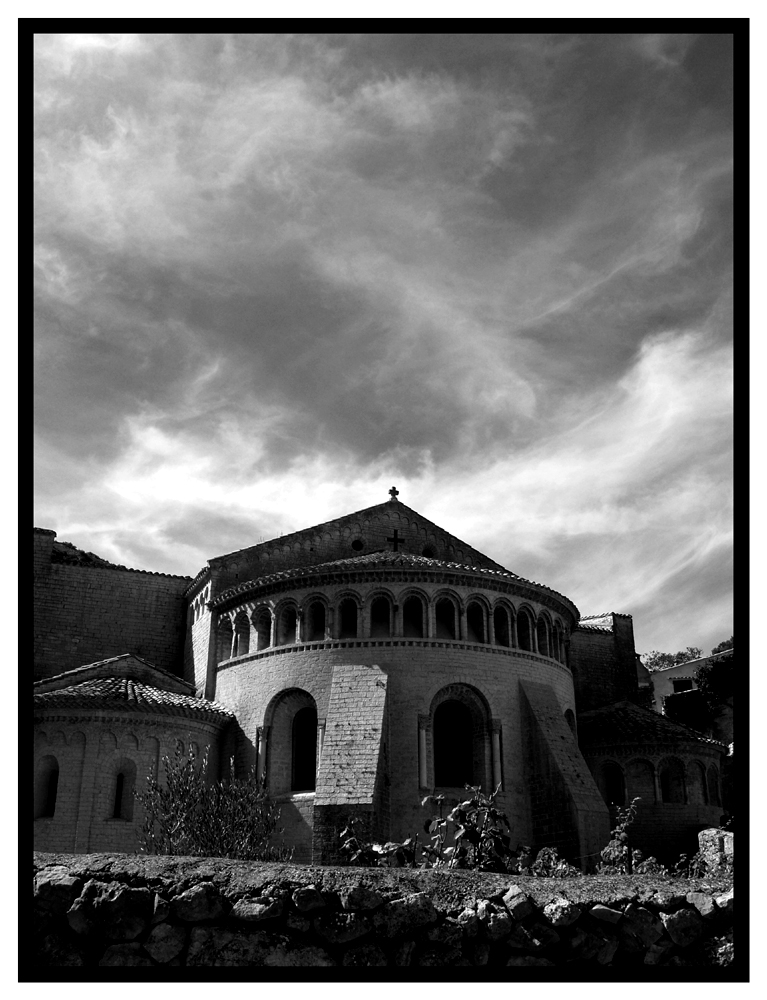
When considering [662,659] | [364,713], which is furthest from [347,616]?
[662,659]

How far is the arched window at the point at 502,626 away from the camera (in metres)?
26.7

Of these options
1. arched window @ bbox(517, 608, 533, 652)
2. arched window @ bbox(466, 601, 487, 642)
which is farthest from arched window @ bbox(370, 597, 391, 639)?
arched window @ bbox(517, 608, 533, 652)

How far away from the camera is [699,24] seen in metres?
8.29

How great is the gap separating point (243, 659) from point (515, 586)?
28.7 feet

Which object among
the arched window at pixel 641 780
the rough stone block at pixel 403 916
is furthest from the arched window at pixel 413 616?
the rough stone block at pixel 403 916

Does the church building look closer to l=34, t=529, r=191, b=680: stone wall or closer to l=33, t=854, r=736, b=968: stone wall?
l=34, t=529, r=191, b=680: stone wall

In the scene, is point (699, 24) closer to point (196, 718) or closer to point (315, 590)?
point (315, 590)

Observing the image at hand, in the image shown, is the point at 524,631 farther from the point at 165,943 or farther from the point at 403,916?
the point at 165,943

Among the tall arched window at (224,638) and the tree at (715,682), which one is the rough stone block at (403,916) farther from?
the tree at (715,682)

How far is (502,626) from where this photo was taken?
2698cm

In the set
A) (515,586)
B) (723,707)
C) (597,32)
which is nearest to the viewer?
(597,32)

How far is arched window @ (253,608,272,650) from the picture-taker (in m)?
27.0

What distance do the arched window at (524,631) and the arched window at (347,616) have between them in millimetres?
5285

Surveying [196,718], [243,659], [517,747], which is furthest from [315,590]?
[517,747]
